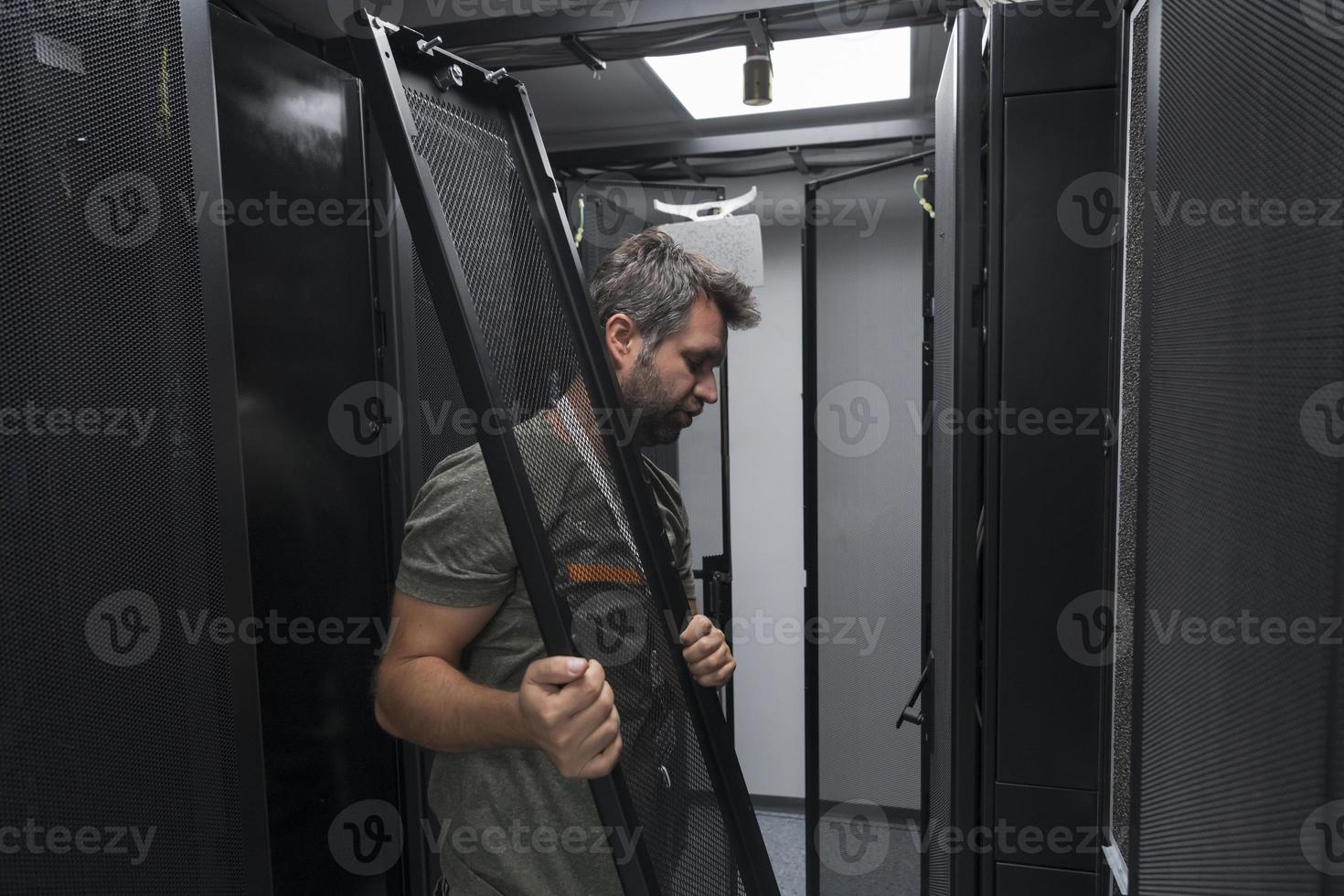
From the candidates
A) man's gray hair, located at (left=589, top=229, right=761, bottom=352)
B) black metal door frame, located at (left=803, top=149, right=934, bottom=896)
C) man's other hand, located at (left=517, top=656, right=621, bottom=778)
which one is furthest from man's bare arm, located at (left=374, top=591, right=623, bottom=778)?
black metal door frame, located at (left=803, top=149, right=934, bottom=896)

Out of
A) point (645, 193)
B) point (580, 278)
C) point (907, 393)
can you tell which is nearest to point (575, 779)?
point (580, 278)

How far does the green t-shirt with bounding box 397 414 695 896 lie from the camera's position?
94 centimetres

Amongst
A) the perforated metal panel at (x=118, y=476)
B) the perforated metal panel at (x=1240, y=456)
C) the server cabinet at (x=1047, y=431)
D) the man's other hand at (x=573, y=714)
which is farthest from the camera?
the server cabinet at (x=1047, y=431)

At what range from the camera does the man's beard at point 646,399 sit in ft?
3.76

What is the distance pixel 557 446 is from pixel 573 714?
30 centimetres

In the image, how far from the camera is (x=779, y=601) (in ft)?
9.93

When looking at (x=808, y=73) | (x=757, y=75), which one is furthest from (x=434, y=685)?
(x=808, y=73)

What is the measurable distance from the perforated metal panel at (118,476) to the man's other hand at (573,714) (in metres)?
0.25

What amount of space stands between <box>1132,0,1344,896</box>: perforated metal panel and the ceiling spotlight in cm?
102

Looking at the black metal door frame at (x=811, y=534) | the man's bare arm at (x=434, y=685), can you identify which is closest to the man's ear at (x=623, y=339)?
the man's bare arm at (x=434, y=685)

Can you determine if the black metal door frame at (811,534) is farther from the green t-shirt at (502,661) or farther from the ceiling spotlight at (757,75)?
the green t-shirt at (502,661)

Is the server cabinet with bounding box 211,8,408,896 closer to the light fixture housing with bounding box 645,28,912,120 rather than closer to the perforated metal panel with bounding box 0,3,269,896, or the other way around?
the perforated metal panel with bounding box 0,3,269,896

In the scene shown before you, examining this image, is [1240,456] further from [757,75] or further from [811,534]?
[811,534]

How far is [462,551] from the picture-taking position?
95 centimetres
